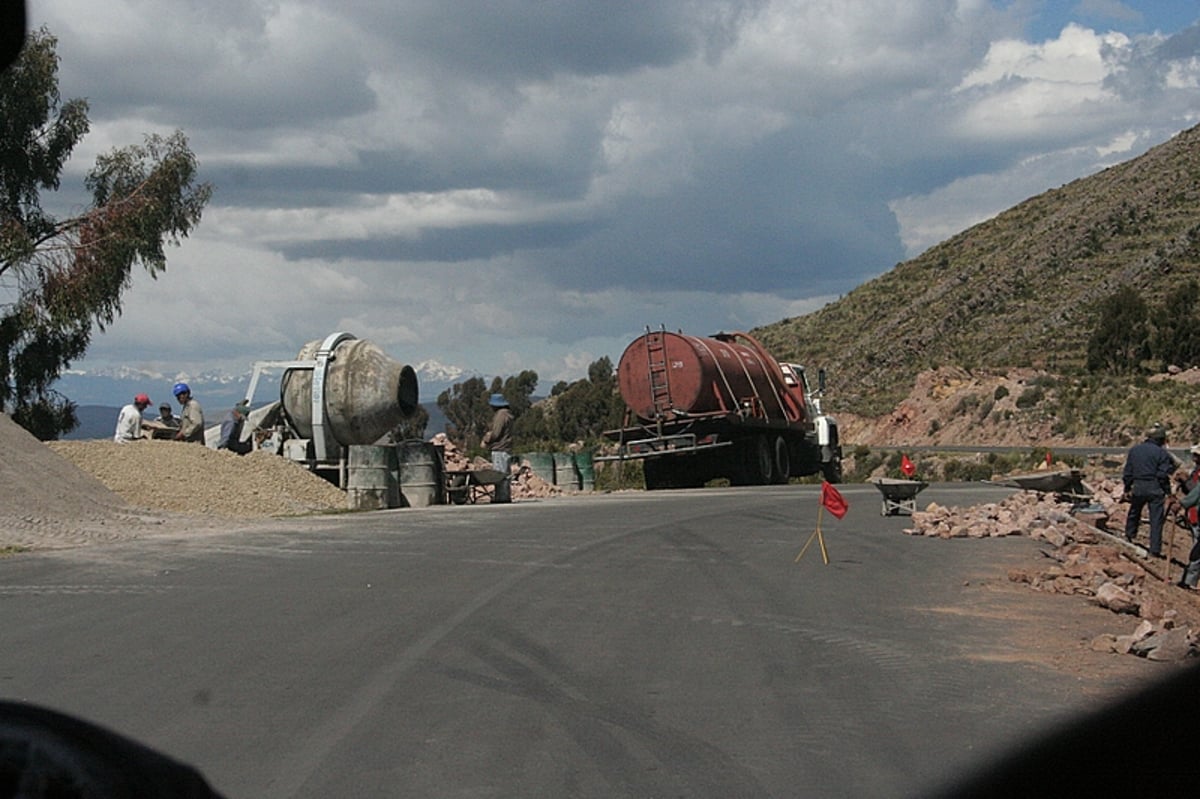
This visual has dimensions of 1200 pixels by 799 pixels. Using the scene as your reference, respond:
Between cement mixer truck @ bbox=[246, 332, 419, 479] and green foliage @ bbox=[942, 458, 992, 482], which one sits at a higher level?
cement mixer truck @ bbox=[246, 332, 419, 479]

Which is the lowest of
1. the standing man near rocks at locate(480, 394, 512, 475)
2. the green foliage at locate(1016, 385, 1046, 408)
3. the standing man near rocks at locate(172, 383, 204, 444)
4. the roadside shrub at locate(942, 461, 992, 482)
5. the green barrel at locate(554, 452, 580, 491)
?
the roadside shrub at locate(942, 461, 992, 482)

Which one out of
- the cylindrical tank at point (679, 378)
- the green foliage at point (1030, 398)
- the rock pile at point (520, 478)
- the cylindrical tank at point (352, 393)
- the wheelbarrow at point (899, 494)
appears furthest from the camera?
the green foliage at point (1030, 398)

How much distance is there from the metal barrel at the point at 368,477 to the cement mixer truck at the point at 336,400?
2.21 m

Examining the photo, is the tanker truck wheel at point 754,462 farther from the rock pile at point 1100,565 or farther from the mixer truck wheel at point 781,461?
the rock pile at point 1100,565

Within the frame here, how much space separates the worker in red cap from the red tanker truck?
10966 millimetres

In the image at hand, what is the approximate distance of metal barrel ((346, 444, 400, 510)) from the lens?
2305 cm

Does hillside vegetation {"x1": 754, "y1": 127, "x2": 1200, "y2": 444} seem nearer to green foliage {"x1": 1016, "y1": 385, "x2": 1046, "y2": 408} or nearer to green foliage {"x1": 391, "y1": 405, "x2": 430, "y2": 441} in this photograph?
green foliage {"x1": 1016, "y1": 385, "x2": 1046, "y2": 408}

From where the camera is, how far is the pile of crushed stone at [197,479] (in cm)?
2083

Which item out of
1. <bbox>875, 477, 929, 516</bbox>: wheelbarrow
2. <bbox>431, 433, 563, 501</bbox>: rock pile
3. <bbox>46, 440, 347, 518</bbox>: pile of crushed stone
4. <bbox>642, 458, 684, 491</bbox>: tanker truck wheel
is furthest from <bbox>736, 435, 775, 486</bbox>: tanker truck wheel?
<bbox>46, 440, 347, 518</bbox>: pile of crushed stone

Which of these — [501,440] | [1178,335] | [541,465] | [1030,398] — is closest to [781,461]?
[541,465]

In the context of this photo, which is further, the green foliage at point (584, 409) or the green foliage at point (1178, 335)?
the green foliage at point (584, 409)

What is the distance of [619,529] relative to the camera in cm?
1800

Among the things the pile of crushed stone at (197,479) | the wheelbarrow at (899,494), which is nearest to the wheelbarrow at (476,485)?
the pile of crushed stone at (197,479)

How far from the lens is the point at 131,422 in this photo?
24484 mm
